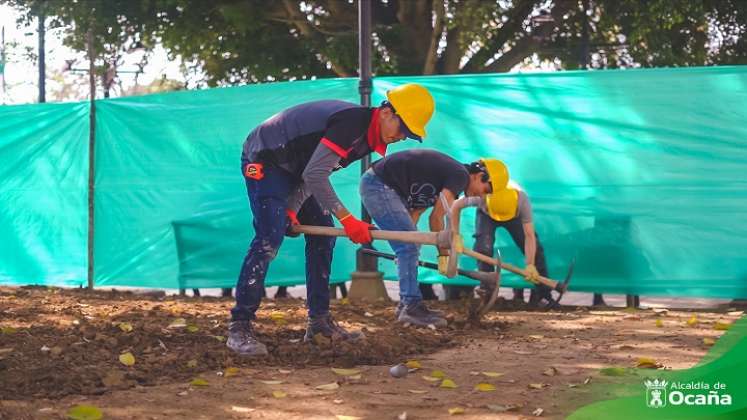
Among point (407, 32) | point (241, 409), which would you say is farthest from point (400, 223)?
point (407, 32)

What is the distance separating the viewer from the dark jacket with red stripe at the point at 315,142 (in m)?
5.73

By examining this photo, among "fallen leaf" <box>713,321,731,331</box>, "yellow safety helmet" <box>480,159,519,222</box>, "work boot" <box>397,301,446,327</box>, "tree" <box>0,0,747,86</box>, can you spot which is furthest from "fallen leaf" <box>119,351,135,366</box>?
"tree" <box>0,0,747,86</box>

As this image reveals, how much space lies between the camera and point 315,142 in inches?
236

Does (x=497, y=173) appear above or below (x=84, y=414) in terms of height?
Answer: above

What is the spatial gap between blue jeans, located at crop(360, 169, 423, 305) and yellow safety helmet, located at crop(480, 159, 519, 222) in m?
1.19

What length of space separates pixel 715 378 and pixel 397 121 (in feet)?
7.14

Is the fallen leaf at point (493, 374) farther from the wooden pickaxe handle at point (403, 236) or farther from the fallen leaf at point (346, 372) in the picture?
the wooden pickaxe handle at point (403, 236)

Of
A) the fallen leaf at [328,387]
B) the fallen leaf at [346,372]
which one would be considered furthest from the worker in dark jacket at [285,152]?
the fallen leaf at [328,387]

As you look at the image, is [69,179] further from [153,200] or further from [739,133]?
[739,133]

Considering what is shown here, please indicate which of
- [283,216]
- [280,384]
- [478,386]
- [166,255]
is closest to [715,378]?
[478,386]

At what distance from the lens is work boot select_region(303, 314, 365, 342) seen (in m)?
6.39

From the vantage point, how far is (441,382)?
5324 mm

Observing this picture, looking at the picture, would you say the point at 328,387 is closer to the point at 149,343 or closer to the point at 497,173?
the point at 149,343

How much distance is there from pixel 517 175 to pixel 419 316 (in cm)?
212
